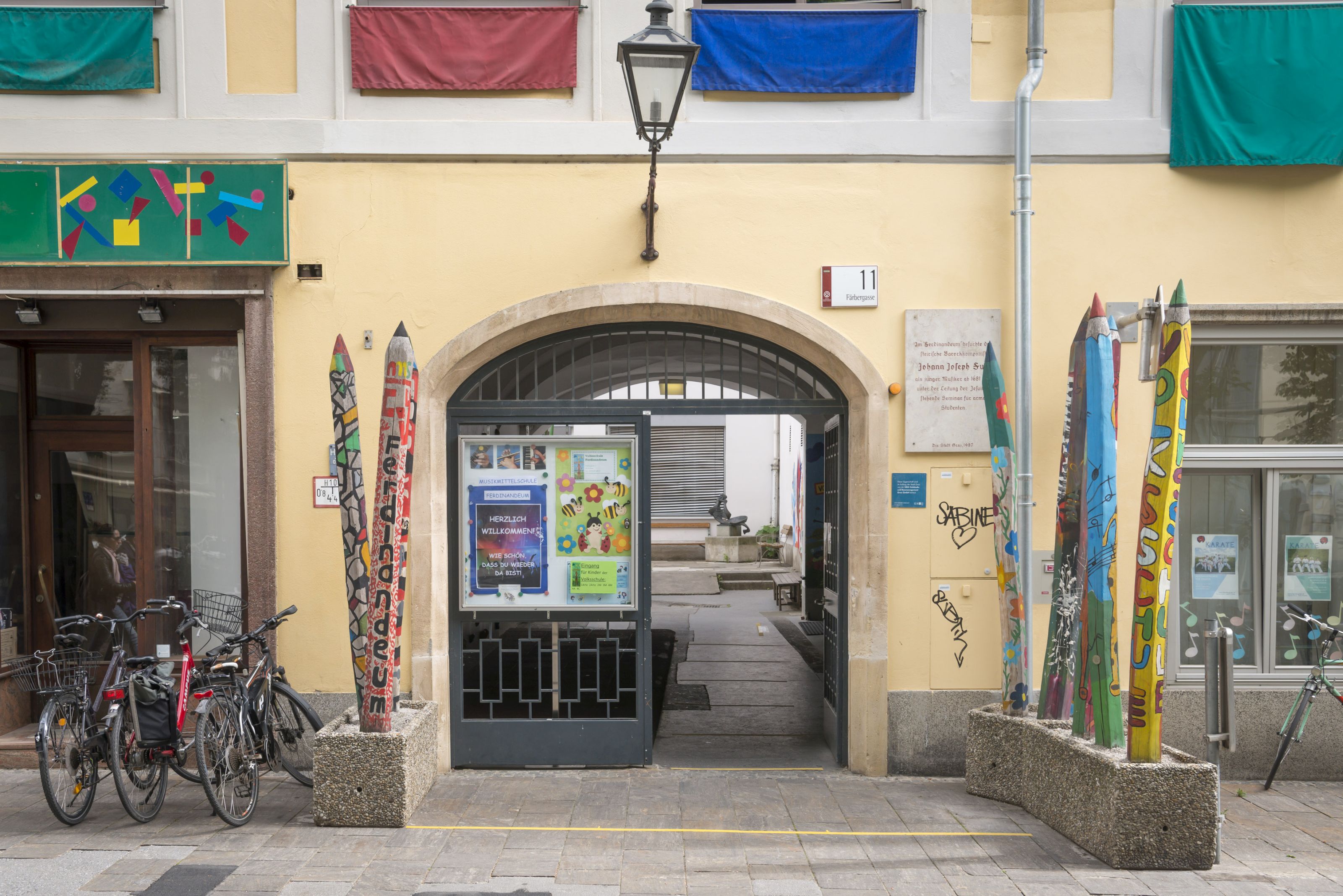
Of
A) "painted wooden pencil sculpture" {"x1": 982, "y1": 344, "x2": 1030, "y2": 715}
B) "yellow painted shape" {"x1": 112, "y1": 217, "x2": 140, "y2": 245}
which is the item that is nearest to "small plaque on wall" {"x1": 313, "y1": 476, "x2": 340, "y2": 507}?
"yellow painted shape" {"x1": 112, "y1": 217, "x2": 140, "y2": 245}

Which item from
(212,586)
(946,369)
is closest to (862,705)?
(946,369)

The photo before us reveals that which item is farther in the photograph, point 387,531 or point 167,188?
point 167,188

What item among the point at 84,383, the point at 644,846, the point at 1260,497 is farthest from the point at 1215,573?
the point at 84,383

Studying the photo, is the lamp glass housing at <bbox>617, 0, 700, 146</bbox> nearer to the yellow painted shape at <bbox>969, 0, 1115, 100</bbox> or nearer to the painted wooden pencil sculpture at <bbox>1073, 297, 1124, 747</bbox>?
the yellow painted shape at <bbox>969, 0, 1115, 100</bbox>

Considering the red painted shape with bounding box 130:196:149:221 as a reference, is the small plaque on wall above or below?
below

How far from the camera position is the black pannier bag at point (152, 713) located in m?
5.27

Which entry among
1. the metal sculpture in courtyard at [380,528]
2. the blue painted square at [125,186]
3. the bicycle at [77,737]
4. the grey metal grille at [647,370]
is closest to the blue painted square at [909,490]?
the grey metal grille at [647,370]

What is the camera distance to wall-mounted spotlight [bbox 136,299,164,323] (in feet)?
21.7

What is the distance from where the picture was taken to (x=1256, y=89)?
20.6 ft

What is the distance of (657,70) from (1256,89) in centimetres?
403

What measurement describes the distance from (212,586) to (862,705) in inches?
181

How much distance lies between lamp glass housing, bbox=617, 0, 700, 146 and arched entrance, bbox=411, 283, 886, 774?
1.27 meters

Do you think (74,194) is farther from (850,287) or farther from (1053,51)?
(1053,51)

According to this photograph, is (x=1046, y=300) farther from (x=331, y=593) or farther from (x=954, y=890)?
(x=331, y=593)
